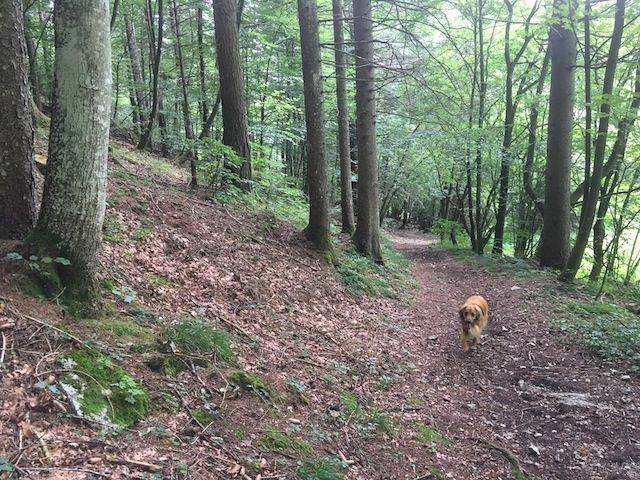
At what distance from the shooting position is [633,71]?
13086 mm

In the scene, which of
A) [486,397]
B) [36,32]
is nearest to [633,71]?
[486,397]

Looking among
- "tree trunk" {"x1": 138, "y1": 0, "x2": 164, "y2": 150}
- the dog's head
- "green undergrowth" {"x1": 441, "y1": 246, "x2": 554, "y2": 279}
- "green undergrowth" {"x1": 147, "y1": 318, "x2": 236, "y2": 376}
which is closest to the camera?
"green undergrowth" {"x1": 147, "y1": 318, "x2": 236, "y2": 376}

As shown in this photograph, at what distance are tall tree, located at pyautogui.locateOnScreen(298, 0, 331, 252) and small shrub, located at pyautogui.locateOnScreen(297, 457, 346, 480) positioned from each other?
6.07 meters

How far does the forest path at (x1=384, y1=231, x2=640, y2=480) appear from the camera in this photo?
4418 millimetres

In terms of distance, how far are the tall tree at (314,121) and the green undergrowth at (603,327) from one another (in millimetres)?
4845

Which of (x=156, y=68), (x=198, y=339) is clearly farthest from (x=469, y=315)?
(x=156, y=68)

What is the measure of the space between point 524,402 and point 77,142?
5.79 m

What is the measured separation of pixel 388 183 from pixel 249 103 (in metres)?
10.2

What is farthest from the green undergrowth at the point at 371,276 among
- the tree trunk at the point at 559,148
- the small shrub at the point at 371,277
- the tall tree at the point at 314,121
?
the tree trunk at the point at 559,148

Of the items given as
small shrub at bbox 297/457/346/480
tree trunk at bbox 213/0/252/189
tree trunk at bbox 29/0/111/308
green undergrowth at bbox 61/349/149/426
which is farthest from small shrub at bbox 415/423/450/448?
tree trunk at bbox 213/0/252/189

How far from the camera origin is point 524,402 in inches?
221

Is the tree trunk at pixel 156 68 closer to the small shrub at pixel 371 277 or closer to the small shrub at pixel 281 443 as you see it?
the small shrub at pixel 371 277

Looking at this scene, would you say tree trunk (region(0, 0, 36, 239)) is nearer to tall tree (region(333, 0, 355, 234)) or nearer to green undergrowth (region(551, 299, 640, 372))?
green undergrowth (region(551, 299, 640, 372))

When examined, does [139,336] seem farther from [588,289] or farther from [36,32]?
[36,32]
